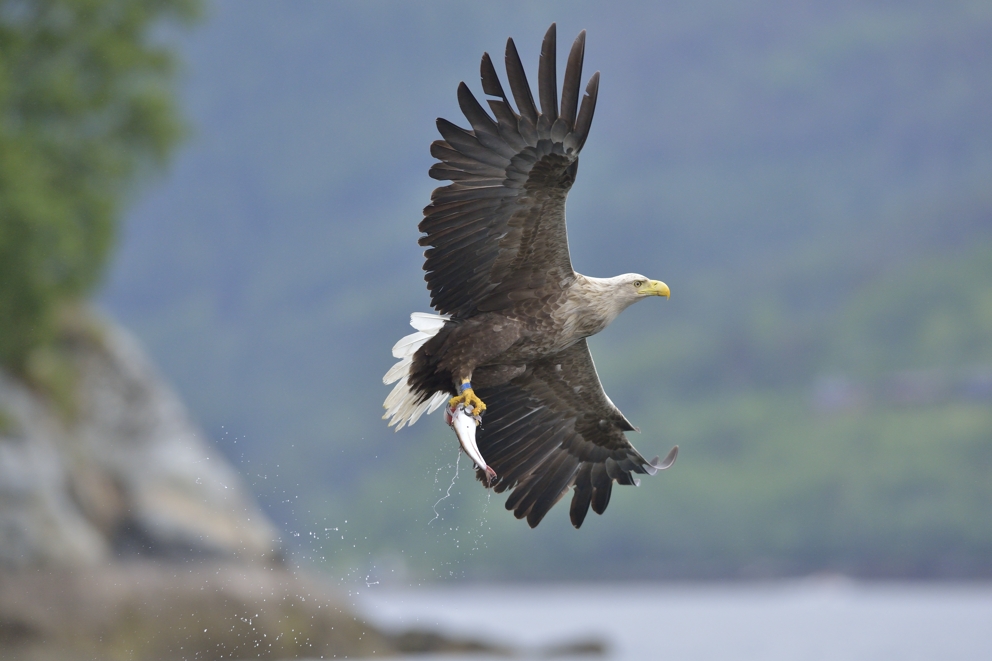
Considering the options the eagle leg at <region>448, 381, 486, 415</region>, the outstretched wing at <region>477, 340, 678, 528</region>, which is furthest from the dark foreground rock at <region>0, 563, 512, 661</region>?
the eagle leg at <region>448, 381, 486, 415</region>

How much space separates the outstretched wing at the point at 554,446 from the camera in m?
8.59

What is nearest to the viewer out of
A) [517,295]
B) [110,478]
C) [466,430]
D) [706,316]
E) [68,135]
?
[466,430]

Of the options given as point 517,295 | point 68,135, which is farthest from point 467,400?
point 68,135

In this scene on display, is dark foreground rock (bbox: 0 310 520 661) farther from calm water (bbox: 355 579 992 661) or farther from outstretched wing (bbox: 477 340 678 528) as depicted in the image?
outstretched wing (bbox: 477 340 678 528)

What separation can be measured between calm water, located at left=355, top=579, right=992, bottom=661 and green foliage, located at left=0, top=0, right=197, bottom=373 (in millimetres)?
7055

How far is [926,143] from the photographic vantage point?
15438cm

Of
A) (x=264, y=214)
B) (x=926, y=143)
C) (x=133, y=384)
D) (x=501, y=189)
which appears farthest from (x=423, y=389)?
(x=264, y=214)

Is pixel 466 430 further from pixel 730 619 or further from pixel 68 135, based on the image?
pixel 730 619

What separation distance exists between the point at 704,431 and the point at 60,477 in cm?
7139

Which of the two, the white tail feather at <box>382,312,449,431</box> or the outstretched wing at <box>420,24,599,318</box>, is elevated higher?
the outstretched wing at <box>420,24,599,318</box>

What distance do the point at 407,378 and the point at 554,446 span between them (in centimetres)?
119

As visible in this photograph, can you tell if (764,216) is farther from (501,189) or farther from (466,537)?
(501,189)

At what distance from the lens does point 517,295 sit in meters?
7.67

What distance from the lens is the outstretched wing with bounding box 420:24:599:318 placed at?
23.4 feet
